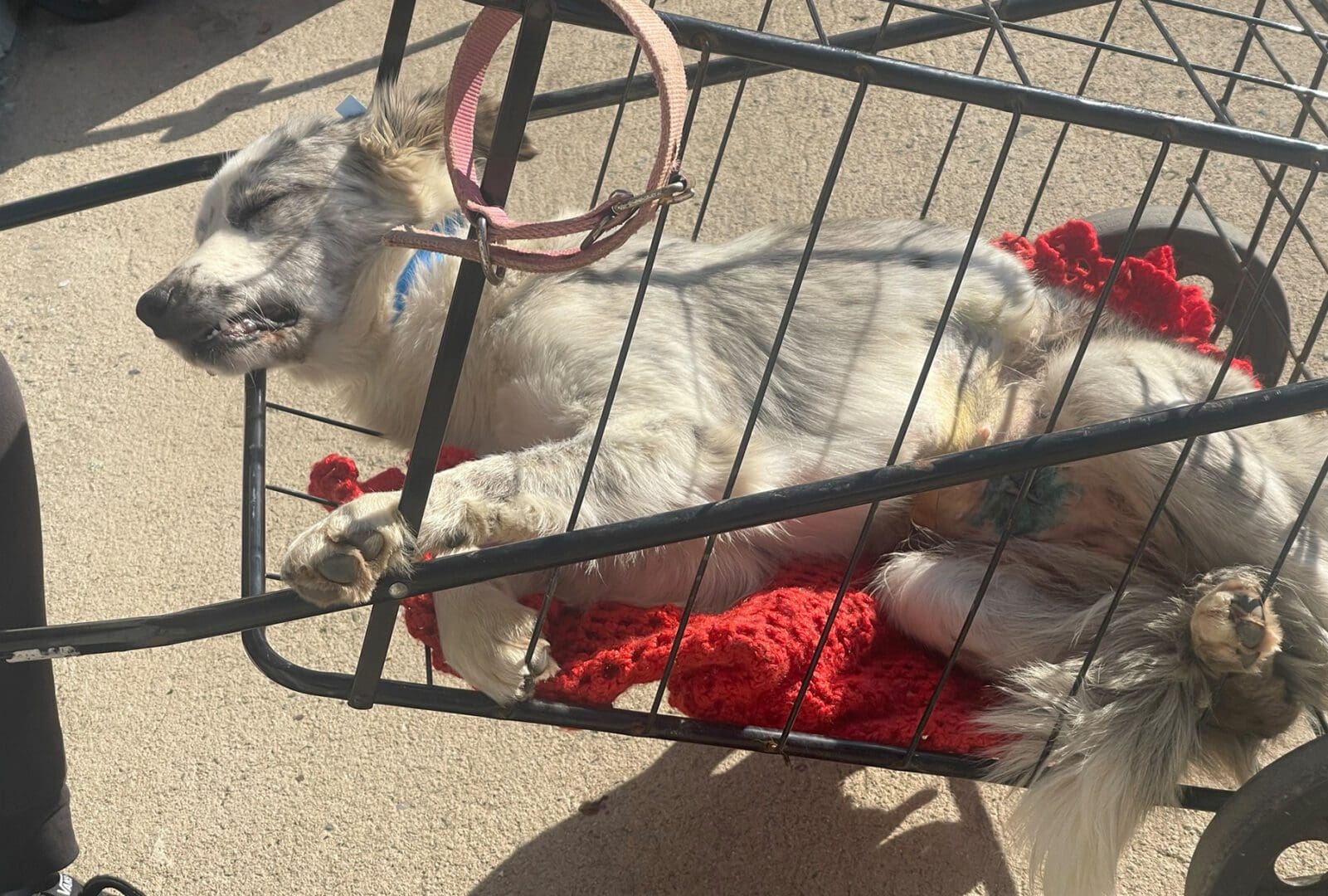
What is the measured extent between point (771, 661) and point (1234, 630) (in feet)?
2.36

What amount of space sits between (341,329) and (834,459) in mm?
1069

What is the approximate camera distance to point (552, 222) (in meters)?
1.46

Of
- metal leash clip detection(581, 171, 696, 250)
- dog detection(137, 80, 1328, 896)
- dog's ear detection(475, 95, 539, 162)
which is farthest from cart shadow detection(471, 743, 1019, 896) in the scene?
metal leash clip detection(581, 171, 696, 250)

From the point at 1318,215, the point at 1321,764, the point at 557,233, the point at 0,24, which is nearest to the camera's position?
the point at 557,233

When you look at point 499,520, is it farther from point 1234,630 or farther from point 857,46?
point 857,46

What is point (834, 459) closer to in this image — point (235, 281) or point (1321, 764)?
point (1321, 764)

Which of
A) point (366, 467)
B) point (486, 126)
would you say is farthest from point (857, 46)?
point (366, 467)

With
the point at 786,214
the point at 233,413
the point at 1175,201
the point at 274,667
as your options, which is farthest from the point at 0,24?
the point at 1175,201

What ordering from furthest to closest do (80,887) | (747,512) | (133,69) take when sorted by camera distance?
(133,69), (80,887), (747,512)

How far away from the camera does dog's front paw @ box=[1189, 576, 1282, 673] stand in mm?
1737

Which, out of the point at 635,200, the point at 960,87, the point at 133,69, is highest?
the point at 960,87

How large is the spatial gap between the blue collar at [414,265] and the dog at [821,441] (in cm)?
1

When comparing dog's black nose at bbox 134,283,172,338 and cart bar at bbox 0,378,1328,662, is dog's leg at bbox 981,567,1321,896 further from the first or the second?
dog's black nose at bbox 134,283,172,338

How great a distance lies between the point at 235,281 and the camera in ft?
7.47
